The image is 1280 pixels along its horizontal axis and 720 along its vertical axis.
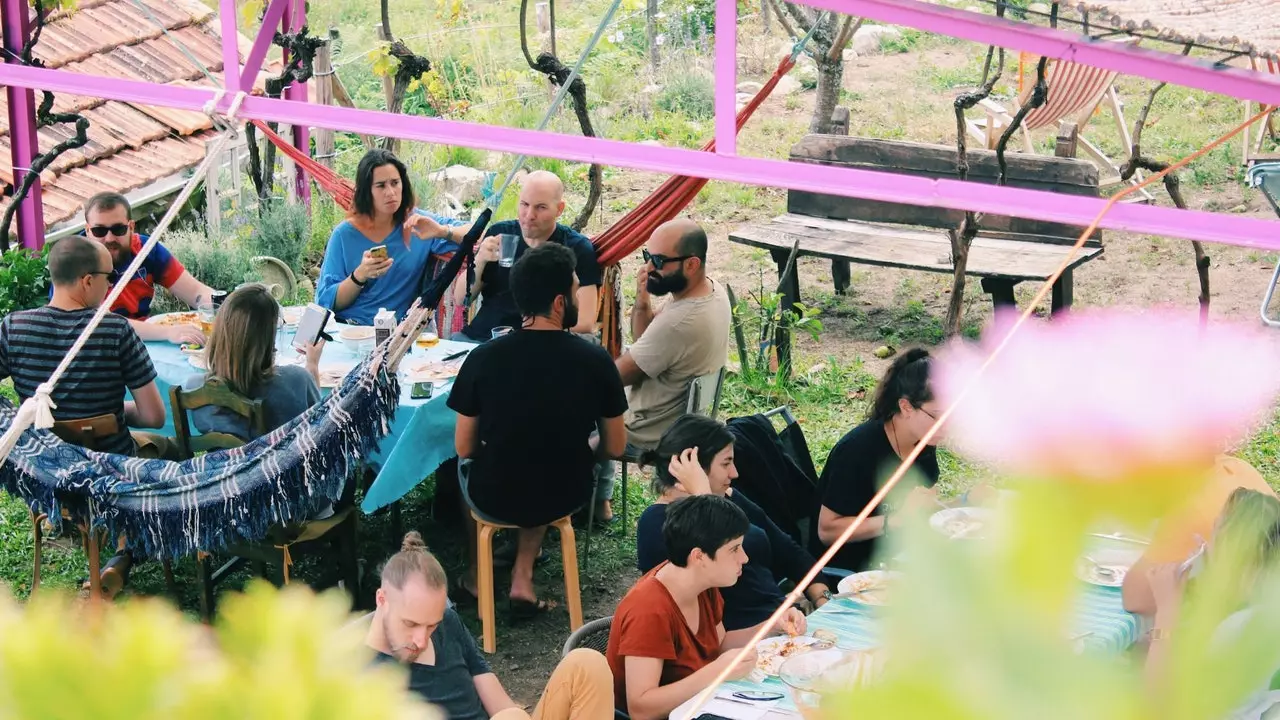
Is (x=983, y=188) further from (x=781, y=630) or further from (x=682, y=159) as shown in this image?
(x=781, y=630)

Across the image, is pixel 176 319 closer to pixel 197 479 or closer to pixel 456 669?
pixel 197 479

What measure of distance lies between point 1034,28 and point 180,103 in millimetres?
1856

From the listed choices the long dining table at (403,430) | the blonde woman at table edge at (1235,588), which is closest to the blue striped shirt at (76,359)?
the long dining table at (403,430)

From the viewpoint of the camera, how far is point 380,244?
5105 millimetres

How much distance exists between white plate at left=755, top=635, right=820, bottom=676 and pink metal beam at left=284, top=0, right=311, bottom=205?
4619 millimetres

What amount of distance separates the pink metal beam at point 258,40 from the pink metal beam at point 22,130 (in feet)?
9.29

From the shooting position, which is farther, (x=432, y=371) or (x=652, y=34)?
(x=652, y=34)

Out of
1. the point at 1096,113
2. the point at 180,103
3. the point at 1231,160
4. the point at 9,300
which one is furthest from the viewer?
the point at 1096,113

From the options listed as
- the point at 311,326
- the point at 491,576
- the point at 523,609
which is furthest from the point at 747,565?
the point at 311,326

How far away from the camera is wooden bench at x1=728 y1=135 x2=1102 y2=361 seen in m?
6.25

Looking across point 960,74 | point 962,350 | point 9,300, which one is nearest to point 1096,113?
point 960,74

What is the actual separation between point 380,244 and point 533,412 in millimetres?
1540

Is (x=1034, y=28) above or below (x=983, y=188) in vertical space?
above

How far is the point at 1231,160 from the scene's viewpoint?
353 inches
